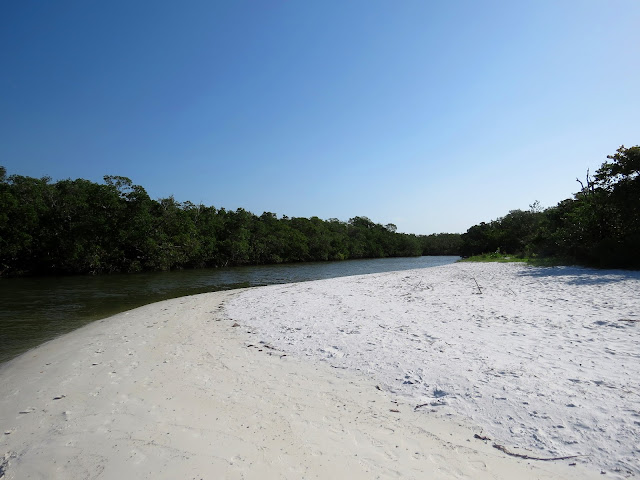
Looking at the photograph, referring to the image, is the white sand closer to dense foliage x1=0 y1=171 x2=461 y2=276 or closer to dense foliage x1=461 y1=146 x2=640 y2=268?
dense foliage x1=461 y1=146 x2=640 y2=268

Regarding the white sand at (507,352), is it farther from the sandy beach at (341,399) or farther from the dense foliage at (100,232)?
the dense foliage at (100,232)

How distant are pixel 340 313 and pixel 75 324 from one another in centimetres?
914

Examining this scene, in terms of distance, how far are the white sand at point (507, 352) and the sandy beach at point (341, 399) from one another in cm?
3

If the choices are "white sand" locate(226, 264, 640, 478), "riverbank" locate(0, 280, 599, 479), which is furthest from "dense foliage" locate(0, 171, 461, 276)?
"riverbank" locate(0, 280, 599, 479)

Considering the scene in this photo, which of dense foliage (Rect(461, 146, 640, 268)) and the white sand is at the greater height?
dense foliage (Rect(461, 146, 640, 268))

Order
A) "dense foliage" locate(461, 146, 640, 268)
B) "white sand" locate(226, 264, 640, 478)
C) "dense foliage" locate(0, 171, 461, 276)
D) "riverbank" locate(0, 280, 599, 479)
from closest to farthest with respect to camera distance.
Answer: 1. "riverbank" locate(0, 280, 599, 479)
2. "white sand" locate(226, 264, 640, 478)
3. "dense foliage" locate(461, 146, 640, 268)
4. "dense foliage" locate(0, 171, 461, 276)

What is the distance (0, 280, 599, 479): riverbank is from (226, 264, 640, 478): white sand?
1.44 ft

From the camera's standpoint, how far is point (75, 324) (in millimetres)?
11180

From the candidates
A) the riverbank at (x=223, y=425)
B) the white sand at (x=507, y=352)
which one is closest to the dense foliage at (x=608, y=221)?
the white sand at (x=507, y=352)

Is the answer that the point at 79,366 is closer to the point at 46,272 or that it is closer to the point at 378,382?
the point at 378,382

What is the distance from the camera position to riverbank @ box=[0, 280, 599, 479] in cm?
308

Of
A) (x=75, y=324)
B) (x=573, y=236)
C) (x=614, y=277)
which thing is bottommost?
(x=75, y=324)

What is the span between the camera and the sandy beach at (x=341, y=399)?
315 centimetres

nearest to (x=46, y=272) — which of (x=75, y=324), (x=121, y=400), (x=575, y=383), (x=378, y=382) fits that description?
(x=75, y=324)
